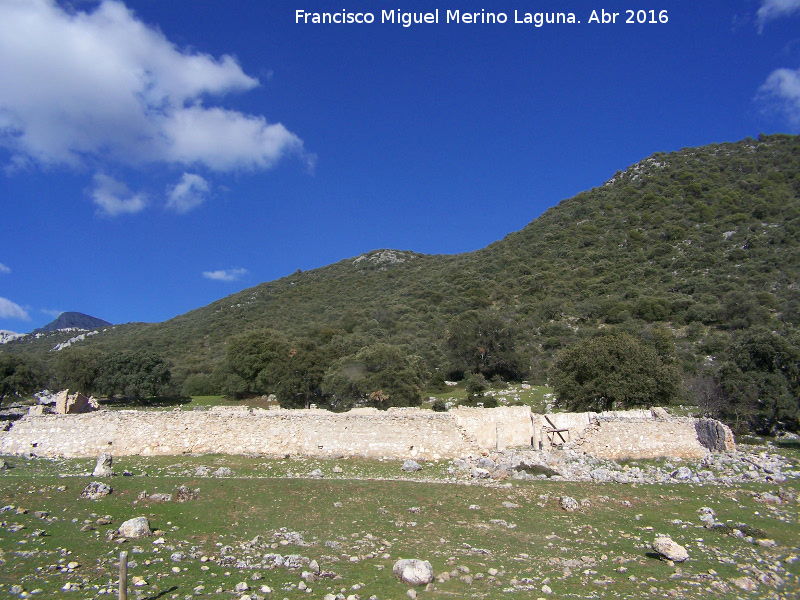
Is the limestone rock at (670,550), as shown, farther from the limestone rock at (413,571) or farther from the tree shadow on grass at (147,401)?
the tree shadow on grass at (147,401)


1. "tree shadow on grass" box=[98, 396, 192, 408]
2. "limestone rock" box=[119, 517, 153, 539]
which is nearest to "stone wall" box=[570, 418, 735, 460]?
"limestone rock" box=[119, 517, 153, 539]

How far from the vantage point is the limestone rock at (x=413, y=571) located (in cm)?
851

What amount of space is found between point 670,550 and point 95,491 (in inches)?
500

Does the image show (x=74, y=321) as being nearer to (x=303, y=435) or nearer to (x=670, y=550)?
(x=303, y=435)

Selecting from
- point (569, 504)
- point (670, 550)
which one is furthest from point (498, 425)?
point (670, 550)

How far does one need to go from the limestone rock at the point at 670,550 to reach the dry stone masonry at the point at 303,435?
396 inches

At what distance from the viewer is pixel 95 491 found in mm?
12531

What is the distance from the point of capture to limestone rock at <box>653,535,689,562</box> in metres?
10.0

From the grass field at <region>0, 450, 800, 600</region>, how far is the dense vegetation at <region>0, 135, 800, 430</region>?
1624 cm

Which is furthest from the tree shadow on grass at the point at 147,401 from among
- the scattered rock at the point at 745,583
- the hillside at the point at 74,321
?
the hillside at the point at 74,321

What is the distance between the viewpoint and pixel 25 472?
1622 centimetres

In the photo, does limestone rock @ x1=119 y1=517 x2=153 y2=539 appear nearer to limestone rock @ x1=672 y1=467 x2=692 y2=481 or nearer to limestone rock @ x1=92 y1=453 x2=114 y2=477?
limestone rock @ x1=92 y1=453 x2=114 y2=477

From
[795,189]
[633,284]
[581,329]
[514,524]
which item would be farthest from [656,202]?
[514,524]

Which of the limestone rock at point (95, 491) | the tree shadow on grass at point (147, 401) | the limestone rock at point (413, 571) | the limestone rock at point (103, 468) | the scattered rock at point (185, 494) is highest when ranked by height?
the tree shadow on grass at point (147, 401)
